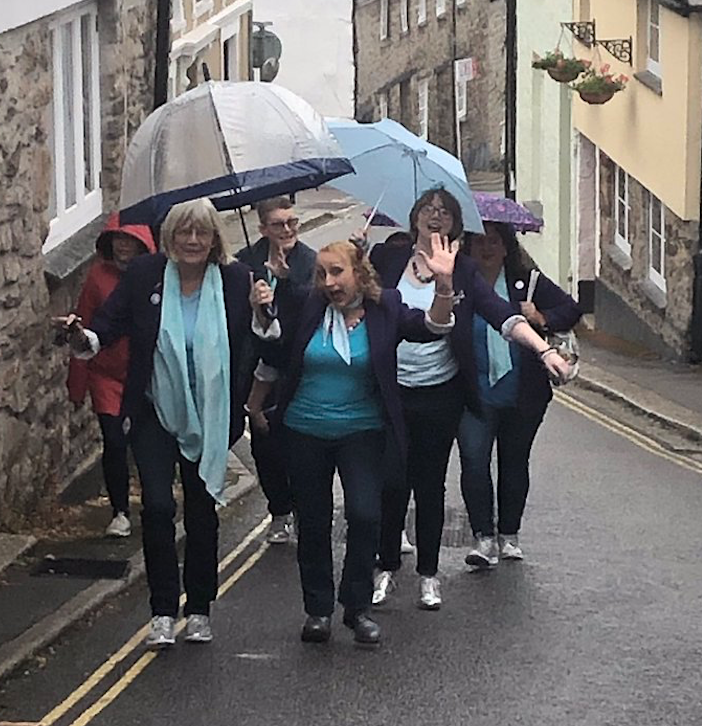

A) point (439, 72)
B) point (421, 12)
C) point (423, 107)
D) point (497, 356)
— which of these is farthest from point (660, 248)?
point (421, 12)

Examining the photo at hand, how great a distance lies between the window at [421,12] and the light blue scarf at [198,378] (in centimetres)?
4085

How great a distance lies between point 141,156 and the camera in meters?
9.01

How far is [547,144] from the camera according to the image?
2856 centimetres

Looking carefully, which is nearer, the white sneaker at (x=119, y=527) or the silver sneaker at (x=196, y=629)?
the silver sneaker at (x=196, y=629)

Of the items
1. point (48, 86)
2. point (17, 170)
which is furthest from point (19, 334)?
point (48, 86)

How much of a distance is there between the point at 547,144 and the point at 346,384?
69.8ft

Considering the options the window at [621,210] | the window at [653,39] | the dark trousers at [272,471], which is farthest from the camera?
the window at [621,210]

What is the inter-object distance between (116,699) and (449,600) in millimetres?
2134

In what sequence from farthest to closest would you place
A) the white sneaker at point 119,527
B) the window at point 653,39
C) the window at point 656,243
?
the window at point 656,243
the window at point 653,39
the white sneaker at point 119,527

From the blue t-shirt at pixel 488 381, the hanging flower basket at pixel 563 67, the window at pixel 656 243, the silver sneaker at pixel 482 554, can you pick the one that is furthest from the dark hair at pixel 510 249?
the hanging flower basket at pixel 563 67

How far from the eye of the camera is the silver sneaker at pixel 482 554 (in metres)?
9.59

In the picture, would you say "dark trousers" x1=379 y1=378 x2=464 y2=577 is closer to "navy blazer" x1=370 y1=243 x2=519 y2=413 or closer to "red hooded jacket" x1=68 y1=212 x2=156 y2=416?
"navy blazer" x1=370 y1=243 x2=519 y2=413

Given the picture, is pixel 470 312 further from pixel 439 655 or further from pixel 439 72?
pixel 439 72

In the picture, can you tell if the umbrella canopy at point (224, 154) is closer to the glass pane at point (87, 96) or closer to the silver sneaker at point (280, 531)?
the silver sneaker at point (280, 531)
